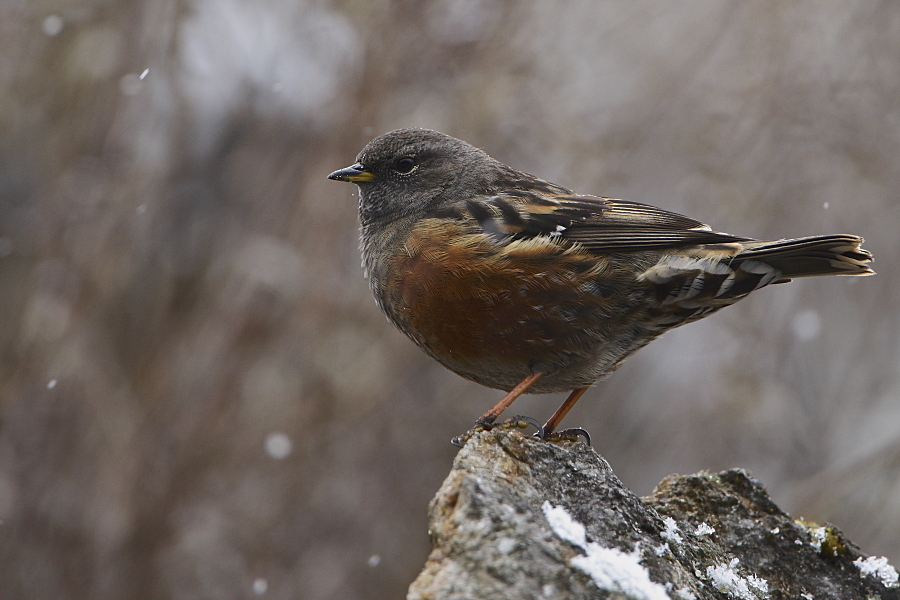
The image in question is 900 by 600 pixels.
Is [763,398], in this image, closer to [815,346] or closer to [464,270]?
[815,346]

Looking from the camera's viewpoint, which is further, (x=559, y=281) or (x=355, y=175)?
(x=355, y=175)

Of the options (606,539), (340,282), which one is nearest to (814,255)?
(606,539)

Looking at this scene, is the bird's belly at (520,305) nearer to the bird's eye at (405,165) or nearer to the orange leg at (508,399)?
the orange leg at (508,399)

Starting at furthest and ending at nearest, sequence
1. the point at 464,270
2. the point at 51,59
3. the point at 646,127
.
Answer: the point at 51,59
the point at 646,127
the point at 464,270

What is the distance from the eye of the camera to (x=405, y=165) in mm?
4488

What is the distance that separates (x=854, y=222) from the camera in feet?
19.1

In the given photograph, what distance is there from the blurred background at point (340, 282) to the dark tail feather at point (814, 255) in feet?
8.07

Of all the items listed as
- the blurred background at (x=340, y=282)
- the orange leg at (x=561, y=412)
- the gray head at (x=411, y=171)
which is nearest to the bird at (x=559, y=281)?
the orange leg at (x=561, y=412)

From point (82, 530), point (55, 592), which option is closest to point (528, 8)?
point (82, 530)

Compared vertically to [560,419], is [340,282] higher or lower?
higher

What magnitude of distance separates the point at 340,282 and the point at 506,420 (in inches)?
112

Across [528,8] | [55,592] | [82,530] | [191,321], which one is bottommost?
[55,592]

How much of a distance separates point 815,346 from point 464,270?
369 centimetres

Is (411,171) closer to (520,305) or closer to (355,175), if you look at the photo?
(355,175)
